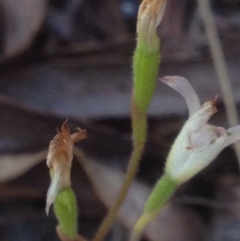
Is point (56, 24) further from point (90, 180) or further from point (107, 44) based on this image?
point (90, 180)

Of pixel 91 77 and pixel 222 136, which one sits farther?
pixel 91 77

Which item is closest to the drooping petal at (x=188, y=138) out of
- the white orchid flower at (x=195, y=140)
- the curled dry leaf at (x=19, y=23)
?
the white orchid flower at (x=195, y=140)

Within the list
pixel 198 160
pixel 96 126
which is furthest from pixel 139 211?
pixel 198 160

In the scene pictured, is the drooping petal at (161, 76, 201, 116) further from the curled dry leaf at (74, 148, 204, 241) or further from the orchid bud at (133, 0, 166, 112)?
the curled dry leaf at (74, 148, 204, 241)

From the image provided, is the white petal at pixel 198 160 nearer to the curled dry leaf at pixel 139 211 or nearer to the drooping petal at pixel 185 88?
the drooping petal at pixel 185 88

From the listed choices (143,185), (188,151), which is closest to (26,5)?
(143,185)

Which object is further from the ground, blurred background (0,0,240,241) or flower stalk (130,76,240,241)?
flower stalk (130,76,240,241)

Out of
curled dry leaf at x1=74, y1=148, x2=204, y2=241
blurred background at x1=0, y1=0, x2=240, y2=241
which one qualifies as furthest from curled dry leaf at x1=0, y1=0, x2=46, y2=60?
curled dry leaf at x1=74, y1=148, x2=204, y2=241
